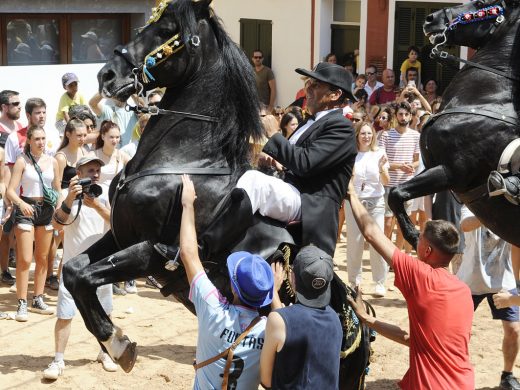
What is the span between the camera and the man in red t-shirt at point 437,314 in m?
5.26

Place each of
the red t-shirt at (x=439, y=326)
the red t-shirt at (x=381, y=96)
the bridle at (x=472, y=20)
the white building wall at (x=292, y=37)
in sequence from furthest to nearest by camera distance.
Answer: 1. the white building wall at (x=292, y=37)
2. the red t-shirt at (x=381, y=96)
3. the bridle at (x=472, y=20)
4. the red t-shirt at (x=439, y=326)

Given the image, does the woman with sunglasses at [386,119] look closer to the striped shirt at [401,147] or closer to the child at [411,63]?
the striped shirt at [401,147]

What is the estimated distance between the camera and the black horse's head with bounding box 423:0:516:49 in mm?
6809

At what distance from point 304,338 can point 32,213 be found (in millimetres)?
5777

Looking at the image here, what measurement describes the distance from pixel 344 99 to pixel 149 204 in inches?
56.3

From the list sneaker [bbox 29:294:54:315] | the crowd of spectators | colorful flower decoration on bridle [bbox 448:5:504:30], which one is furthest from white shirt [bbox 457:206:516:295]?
sneaker [bbox 29:294:54:315]

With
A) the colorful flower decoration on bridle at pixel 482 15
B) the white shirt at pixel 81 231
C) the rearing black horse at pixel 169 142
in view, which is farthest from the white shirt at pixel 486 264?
the white shirt at pixel 81 231

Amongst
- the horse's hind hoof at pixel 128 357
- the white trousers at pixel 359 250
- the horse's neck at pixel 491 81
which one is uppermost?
the horse's neck at pixel 491 81

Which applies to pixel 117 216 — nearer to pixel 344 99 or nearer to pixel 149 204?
pixel 149 204

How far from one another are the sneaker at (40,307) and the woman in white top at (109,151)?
56.7 inches

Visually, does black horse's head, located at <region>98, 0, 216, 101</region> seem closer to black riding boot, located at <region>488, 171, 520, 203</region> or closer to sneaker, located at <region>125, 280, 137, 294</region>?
black riding boot, located at <region>488, 171, 520, 203</region>

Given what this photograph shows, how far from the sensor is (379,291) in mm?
10852

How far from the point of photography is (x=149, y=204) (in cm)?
560

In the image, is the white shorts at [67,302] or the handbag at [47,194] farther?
the handbag at [47,194]
